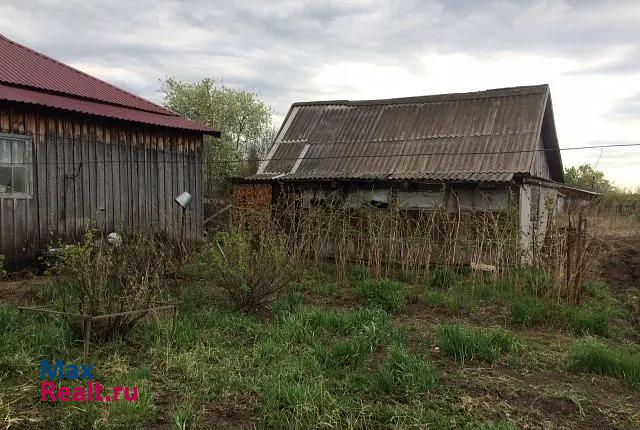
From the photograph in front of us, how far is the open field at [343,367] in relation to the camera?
3.80 m

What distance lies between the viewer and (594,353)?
5012 mm

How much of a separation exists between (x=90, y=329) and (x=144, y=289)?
67cm

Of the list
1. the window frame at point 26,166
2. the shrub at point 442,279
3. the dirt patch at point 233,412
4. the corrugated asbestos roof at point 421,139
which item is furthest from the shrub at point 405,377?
the window frame at point 26,166

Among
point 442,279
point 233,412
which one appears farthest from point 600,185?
point 233,412

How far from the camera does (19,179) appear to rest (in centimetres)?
929

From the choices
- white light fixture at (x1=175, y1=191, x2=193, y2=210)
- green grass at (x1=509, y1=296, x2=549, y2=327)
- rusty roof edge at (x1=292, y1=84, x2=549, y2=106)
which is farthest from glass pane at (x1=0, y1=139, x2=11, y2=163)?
rusty roof edge at (x1=292, y1=84, x2=549, y2=106)

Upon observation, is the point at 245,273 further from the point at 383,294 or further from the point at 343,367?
the point at 343,367

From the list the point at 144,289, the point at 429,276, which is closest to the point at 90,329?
the point at 144,289

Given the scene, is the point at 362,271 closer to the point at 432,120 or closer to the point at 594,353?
the point at 594,353

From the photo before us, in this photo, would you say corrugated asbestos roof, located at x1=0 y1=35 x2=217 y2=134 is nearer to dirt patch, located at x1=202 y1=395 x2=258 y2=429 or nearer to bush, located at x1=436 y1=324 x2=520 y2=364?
dirt patch, located at x1=202 y1=395 x2=258 y2=429

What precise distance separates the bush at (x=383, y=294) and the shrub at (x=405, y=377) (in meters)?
2.86

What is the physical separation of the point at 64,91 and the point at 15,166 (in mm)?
2035

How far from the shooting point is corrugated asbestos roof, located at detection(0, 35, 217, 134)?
9539mm

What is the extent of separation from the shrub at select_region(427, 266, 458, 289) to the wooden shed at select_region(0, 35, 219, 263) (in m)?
5.14
